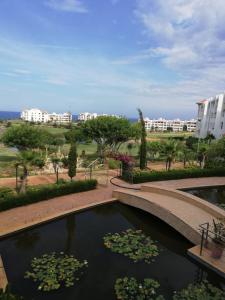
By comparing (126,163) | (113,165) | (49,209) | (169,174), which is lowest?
(49,209)

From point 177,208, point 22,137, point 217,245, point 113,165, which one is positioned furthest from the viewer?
point 22,137

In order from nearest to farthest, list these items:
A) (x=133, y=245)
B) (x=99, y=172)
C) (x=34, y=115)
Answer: (x=133, y=245), (x=99, y=172), (x=34, y=115)

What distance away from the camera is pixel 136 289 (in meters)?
9.00

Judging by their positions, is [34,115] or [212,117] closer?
[212,117]

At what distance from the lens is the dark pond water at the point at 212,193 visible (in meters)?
19.5

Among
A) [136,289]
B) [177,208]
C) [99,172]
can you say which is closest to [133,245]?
[136,289]

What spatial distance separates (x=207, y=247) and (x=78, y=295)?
6074 millimetres

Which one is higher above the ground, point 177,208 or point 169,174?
point 169,174

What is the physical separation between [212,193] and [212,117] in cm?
3059

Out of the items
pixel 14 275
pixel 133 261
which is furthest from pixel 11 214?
pixel 133 261

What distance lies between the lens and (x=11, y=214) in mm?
14602

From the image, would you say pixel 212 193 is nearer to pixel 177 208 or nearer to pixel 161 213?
pixel 177 208

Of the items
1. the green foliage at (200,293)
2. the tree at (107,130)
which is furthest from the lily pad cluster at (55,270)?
the tree at (107,130)

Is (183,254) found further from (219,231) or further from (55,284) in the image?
(55,284)
